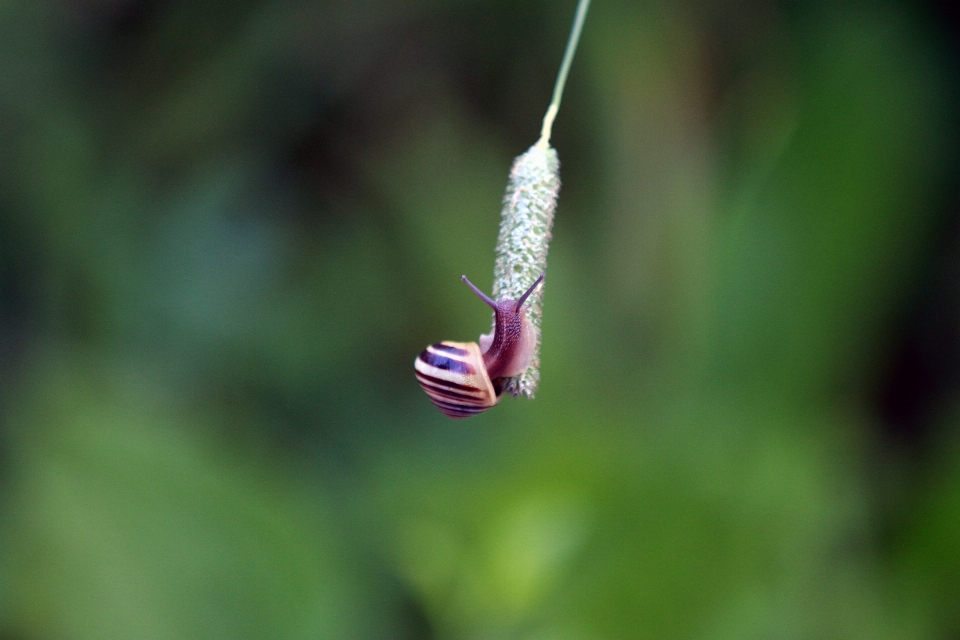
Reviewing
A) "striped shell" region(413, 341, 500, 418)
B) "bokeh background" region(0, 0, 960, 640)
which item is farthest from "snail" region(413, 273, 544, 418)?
"bokeh background" region(0, 0, 960, 640)

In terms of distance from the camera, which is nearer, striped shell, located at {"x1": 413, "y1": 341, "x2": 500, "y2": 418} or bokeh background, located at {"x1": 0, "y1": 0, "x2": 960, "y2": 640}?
striped shell, located at {"x1": 413, "y1": 341, "x2": 500, "y2": 418}

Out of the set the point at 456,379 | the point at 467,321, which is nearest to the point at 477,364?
the point at 456,379

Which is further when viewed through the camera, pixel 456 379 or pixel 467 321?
pixel 467 321

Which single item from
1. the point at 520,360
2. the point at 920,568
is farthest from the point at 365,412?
the point at 920,568

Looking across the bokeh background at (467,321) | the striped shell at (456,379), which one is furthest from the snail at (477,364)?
the bokeh background at (467,321)

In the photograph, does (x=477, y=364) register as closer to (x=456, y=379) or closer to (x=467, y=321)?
(x=456, y=379)

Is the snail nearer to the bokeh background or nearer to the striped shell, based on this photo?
the striped shell

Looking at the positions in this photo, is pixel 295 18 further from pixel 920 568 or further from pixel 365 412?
pixel 920 568

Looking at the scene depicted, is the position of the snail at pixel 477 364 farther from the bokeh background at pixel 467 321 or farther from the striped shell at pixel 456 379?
the bokeh background at pixel 467 321
